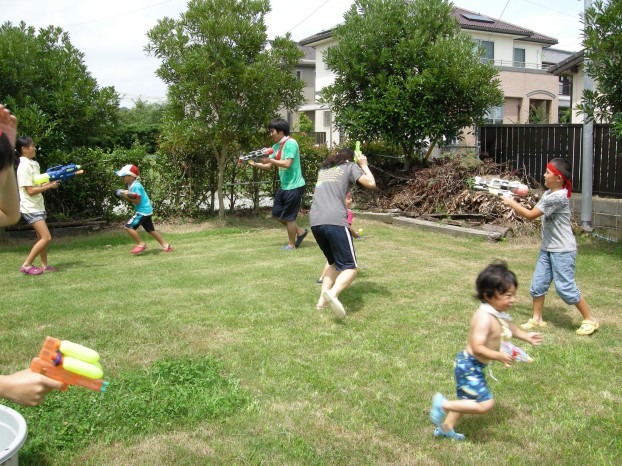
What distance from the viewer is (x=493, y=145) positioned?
14406 millimetres

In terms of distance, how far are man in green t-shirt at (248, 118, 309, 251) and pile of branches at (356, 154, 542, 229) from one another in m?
3.46

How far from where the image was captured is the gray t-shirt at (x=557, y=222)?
576 centimetres

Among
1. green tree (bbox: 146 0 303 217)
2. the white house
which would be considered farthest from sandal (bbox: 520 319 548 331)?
the white house

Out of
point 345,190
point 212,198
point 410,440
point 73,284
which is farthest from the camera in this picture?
point 212,198

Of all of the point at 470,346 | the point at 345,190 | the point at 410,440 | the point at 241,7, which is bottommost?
the point at 410,440

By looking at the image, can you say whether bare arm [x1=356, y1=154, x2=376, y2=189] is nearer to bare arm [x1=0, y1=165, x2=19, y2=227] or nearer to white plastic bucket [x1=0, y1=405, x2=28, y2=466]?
bare arm [x1=0, y1=165, x2=19, y2=227]

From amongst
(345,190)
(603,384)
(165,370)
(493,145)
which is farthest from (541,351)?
(493,145)

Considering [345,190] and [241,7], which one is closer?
[345,190]

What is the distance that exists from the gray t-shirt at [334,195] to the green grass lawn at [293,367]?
3.21 ft

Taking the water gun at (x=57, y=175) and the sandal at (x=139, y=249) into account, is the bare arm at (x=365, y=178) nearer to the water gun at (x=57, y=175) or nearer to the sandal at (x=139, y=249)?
the water gun at (x=57, y=175)

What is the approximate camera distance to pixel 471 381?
3748 millimetres

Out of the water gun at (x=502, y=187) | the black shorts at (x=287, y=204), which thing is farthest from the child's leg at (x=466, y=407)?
the black shorts at (x=287, y=204)

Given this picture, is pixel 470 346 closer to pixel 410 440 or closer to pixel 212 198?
pixel 410 440

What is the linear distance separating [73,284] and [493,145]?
1032 cm
